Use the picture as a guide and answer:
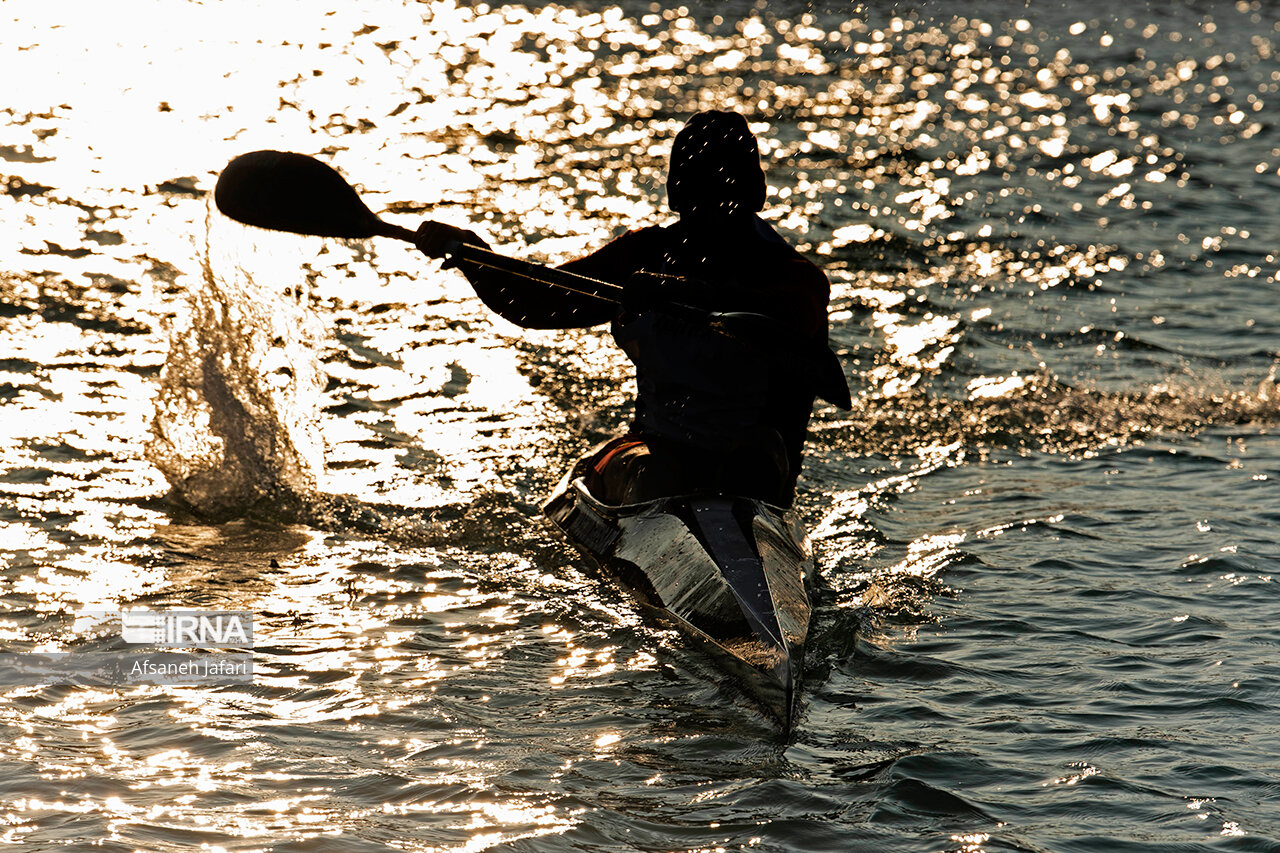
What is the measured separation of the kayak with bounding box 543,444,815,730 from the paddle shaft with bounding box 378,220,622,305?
2.85ft

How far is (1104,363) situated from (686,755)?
19.7 ft

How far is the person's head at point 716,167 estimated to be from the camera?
5.77 m

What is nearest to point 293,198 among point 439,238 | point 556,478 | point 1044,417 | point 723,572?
point 439,238

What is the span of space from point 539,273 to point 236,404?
224 cm

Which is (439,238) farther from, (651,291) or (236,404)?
(236,404)

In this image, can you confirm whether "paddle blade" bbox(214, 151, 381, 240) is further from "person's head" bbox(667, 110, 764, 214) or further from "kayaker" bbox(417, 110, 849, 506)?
"person's head" bbox(667, 110, 764, 214)

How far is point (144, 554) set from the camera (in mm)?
6273

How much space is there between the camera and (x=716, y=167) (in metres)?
5.79

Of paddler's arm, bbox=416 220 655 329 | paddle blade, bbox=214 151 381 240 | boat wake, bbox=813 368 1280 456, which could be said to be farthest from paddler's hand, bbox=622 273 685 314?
boat wake, bbox=813 368 1280 456

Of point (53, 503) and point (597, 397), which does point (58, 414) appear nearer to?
point (53, 503)

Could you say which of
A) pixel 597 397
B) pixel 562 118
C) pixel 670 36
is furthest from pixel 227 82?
pixel 597 397

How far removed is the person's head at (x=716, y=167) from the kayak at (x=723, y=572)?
1.16 m

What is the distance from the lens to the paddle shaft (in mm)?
5789

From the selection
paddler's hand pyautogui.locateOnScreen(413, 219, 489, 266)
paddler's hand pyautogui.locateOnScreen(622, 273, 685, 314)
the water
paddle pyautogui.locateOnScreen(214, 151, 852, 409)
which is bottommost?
the water
